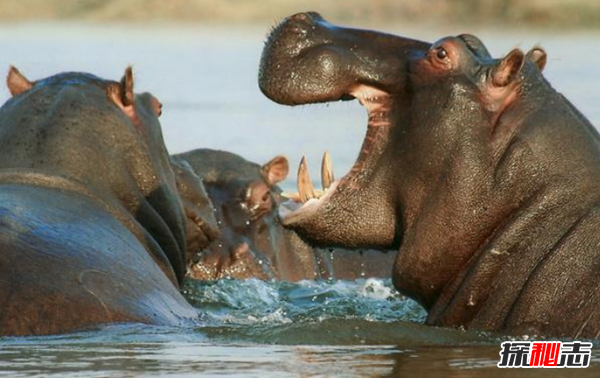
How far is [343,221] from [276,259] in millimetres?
5114

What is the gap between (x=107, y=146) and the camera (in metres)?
8.79

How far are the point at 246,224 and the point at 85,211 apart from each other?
4765mm

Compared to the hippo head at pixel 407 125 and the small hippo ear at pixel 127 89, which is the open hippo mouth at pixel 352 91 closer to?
the hippo head at pixel 407 125

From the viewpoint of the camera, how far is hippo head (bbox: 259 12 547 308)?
24.8 ft

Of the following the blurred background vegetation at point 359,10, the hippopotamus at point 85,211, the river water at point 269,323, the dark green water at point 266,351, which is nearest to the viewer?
the dark green water at point 266,351

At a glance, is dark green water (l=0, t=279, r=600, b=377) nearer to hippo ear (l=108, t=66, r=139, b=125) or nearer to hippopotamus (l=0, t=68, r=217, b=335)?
hippopotamus (l=0, t=68, r=217, b=335)

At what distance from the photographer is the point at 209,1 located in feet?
108

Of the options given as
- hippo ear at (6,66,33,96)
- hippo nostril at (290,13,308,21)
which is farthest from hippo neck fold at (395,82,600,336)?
Answer: hippo ear at (6,66,33,96)

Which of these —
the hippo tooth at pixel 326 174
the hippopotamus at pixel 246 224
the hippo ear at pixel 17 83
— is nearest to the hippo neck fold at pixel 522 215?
the hippo tooth at pixel 326 174

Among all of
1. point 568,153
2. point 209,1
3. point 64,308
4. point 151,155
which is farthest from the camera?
point 209,1

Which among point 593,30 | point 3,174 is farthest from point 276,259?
point 593,30

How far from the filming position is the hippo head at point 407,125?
7559mm

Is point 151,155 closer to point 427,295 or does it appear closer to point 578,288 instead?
point 427,295

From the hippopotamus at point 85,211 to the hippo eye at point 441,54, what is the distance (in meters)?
1.52
